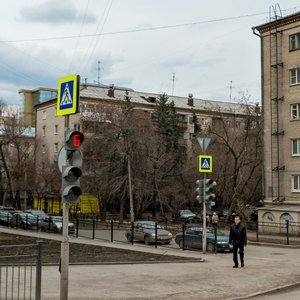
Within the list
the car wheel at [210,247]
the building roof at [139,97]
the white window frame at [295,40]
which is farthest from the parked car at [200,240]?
the building roof at [139,97]

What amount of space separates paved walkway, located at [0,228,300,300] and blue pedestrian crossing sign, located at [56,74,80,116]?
379 cm

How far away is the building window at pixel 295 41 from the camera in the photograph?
4025 cm

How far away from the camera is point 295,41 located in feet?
133

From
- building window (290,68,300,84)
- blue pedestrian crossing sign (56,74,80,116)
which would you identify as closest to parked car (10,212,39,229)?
building window (290,68,300,84)

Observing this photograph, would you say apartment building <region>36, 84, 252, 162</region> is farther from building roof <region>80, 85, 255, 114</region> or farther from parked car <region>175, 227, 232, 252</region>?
parked car <region>175, 227, 232, 252</region>

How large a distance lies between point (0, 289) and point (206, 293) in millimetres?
5093

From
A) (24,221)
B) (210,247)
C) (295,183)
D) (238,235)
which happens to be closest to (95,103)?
(24,221)

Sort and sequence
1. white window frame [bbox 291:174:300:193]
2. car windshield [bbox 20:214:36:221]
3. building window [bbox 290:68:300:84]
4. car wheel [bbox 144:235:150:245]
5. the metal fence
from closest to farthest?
the metal fence < car wheel [bbox 144:235:150:245] < car windshield [bbox 20:214:36:221] < white window frame [bbox 291:174:300:193] < building window [bbox 290:68:300:84]

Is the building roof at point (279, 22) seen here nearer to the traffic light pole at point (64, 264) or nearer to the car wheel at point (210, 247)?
the car wheel at point (210, 247)

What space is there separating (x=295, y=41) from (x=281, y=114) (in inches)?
232

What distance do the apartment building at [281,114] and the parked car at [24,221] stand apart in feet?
57.6

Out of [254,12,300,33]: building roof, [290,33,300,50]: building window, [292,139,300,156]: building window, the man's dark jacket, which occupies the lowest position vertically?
the man's dark jacket

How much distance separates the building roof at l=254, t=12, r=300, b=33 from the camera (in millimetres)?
39938

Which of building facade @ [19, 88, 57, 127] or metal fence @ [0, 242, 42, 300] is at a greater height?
building facade @ [19, 88, 57, 127]
